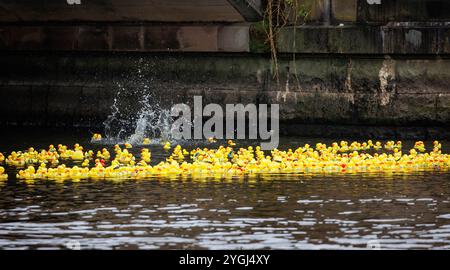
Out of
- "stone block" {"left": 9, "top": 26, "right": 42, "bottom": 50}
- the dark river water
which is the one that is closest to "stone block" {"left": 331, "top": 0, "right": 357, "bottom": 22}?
the dark river water

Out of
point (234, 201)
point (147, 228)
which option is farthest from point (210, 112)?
point (147, 228)

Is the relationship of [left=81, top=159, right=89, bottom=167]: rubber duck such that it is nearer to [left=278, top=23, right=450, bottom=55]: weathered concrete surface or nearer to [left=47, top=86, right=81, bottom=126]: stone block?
[left=278, top=23, right=450, bottom=55]: weathered concrete surface

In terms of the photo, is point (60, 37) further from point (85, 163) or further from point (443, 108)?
point (443, 108)

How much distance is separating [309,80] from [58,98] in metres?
5.84

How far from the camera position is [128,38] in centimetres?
2741

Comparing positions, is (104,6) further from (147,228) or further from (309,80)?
(147,228)

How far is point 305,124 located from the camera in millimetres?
26156

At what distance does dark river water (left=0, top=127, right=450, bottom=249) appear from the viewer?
1347cm

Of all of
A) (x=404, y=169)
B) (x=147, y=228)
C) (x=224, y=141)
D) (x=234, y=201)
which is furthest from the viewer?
(x=224, y=141)

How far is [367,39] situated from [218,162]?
657 cm

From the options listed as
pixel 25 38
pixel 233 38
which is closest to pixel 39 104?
pixel 25 38

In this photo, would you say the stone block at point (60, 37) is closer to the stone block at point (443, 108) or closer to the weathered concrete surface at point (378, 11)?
the weathered concrete surface at point (378, 11)
